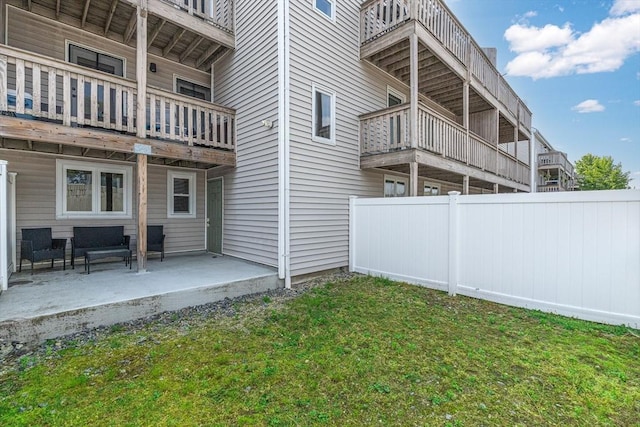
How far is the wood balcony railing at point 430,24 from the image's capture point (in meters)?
7.07

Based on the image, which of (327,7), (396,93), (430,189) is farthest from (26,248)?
(430,189)

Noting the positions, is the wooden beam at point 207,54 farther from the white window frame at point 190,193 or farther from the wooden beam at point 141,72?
the white window frame at point 190,193

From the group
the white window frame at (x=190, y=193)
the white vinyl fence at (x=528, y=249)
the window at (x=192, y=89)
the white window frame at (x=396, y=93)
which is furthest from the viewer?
the white window frame at (x=396, y=93)

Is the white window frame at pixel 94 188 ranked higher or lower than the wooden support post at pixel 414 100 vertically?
lower

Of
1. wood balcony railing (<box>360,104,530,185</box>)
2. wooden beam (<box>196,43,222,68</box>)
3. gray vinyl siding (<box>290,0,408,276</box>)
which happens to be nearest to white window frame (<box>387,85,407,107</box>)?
gray vinyl siding (<box>290,0,408,276</box>)

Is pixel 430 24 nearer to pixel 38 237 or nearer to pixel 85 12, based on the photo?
pixel 85 12

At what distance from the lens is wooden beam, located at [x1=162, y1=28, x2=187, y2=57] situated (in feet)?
23.1

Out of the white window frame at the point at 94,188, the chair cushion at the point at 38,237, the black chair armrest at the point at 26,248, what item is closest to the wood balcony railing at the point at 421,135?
the white window frame at the point at 94,188

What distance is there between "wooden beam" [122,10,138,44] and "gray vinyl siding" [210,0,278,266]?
2.18 meters

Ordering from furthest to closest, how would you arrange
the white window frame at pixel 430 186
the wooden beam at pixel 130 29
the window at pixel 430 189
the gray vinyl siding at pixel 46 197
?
1. the window at pixel 430 189
2. the white window frame at pixel 430 186
3. the wooden beam at pixel 130 29
4. the gray vinyl siding at pixel 46 197

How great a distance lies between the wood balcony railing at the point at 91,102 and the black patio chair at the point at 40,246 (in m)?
2.41

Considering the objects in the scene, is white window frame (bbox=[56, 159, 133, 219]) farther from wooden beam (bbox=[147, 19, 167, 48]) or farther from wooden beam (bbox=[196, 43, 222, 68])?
wooden beam (bbox=[196, 43, 222, 68])

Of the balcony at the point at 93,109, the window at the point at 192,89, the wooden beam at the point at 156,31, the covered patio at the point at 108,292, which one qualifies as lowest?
the covered patio at the point at 108,292

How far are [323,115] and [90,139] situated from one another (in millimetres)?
4792
